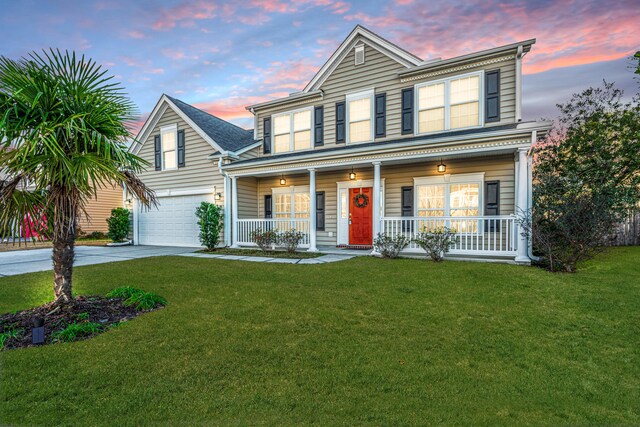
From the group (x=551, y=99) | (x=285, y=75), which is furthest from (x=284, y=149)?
(x=551, y=99)

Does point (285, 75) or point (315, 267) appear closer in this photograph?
point (315, 267)

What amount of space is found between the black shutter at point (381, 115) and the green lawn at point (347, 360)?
21.0 feet

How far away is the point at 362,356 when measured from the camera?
9.59 ft

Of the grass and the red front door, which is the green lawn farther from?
the red front door

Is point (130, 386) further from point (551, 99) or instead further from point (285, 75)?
point (551, 99)

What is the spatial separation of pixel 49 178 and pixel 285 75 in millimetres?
11624

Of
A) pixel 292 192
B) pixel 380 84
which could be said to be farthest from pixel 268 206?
pixel 380 84

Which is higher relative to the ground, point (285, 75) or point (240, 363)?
point (285, 75)

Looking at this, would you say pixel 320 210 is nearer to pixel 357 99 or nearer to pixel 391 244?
pixel 391 244

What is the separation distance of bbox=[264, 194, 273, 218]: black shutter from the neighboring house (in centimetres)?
5

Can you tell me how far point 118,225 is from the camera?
45.8ft

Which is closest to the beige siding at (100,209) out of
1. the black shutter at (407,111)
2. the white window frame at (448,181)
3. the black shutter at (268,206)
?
the black shutter at (268,206)

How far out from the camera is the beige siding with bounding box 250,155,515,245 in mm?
8789

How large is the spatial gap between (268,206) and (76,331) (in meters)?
9.42
